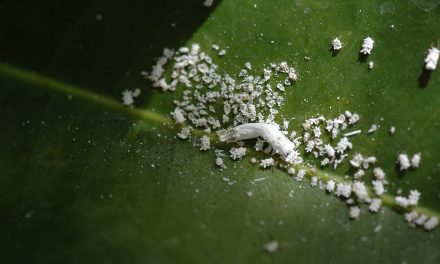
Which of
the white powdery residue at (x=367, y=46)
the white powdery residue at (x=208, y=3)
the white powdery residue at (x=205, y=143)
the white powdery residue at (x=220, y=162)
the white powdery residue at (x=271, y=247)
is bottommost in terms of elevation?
the white powdery residue at (x=271, y=247)

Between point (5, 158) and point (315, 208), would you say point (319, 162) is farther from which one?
point (5, 158)

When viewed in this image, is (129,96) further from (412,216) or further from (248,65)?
(412,216)

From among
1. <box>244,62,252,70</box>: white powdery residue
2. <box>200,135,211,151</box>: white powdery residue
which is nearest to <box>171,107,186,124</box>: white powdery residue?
<box>200,135,211,151</box>: white powdery residue

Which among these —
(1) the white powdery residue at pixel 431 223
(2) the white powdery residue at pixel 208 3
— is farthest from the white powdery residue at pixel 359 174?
(2) the white powdery residue at pixel 208 3

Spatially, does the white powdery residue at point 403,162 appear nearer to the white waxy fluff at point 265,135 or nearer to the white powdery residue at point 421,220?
the white powdery residue at point 421,220

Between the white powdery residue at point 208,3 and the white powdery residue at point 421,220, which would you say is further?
the white powdery residue at point 208,3

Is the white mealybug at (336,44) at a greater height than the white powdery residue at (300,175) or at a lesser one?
greater

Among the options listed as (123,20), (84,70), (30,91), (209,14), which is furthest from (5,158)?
(209,14)
